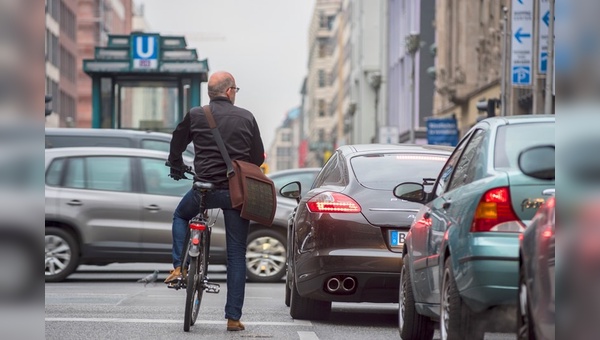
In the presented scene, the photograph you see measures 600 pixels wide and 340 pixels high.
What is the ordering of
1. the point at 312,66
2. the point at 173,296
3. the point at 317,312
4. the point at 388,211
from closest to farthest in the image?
the point at 388,211 → the point at 317,312 → the point at 173,296 → the point at 312,66

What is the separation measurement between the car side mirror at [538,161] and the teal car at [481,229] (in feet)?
3.44

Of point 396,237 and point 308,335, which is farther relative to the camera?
point 396,237

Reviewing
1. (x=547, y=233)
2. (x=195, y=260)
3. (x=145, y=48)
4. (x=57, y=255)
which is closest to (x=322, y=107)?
(x=145, y=48)

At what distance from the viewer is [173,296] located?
49.3 feet

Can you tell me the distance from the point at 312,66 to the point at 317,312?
179464mm

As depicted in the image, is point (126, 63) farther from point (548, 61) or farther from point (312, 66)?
point (312, 66)

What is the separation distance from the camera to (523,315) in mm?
5574

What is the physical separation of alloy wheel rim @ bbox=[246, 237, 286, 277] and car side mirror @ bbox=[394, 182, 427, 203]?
32.2ft

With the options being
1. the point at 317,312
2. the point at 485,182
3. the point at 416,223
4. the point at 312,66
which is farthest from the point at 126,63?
the point at 312,66

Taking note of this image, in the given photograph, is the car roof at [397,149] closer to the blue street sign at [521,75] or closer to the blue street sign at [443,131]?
the blue street sign at [521,75]

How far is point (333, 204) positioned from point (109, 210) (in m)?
7.59

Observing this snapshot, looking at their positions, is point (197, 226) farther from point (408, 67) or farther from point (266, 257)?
point (408, 67)

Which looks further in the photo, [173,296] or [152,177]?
[152,177]

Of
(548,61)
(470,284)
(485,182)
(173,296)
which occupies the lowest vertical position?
(173,296)
